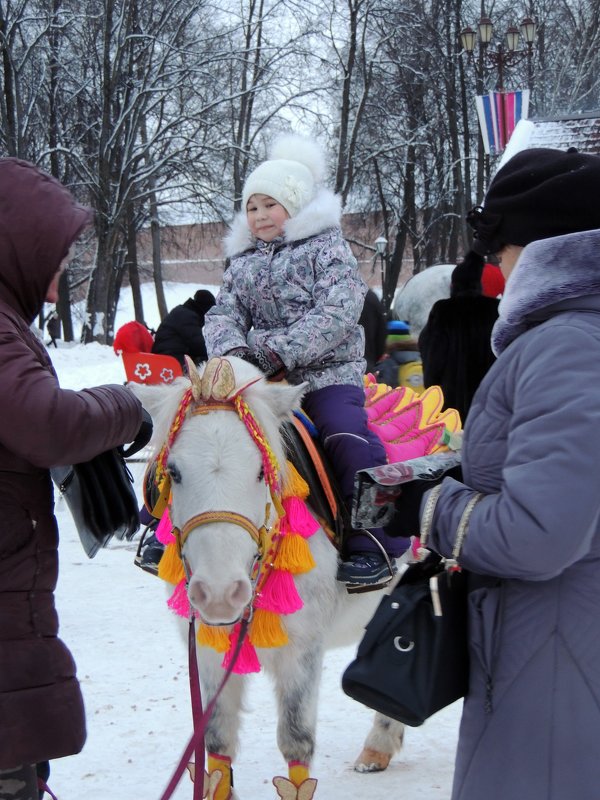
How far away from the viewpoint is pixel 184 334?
7.81m

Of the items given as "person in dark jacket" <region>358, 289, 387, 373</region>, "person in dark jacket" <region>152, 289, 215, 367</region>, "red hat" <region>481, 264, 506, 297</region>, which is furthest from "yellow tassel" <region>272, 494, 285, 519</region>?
"person in dark jacket" <region>152, 289, 215, 367</region>

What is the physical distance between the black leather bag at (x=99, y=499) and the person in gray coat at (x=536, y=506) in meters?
0.91

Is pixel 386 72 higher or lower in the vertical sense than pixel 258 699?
higher

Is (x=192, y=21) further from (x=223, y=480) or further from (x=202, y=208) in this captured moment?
(x=223, y=480)

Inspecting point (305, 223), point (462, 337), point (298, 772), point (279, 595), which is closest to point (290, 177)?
point (305, 223)

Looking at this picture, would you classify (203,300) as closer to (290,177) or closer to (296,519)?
(290,177)

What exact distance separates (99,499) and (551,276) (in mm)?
1241

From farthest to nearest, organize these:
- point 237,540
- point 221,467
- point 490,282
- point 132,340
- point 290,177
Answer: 1. point 132,340
2. point 490,282
3. point 290,177
4. point 221,467
5. point 237,540

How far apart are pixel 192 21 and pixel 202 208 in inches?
171

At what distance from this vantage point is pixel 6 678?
188 centimetres

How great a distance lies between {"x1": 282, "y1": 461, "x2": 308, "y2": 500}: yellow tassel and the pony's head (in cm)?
9

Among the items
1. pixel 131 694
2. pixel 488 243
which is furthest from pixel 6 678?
pixel 131 694

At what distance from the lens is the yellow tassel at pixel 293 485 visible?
9.29 ft

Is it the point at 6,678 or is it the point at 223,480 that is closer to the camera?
the point at 6,678
